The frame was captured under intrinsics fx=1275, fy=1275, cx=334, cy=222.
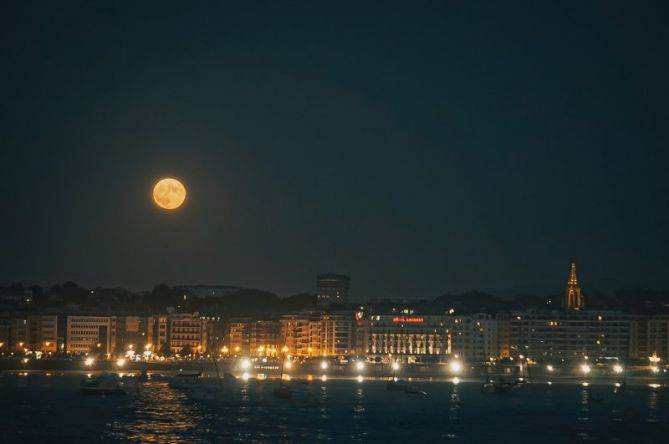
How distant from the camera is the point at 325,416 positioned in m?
72.2

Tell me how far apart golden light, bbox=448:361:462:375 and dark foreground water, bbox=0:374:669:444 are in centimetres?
4547

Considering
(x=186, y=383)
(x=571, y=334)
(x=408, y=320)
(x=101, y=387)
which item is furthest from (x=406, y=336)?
(x=101, y=387)

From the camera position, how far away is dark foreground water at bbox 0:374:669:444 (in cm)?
6216

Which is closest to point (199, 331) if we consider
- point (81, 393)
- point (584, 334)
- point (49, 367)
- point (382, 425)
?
point (49, 367)

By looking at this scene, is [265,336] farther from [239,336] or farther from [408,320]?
[408,320]

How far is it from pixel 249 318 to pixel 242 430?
408 feet

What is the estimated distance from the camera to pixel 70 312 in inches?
6752

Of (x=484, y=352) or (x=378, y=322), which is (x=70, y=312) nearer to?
(x=378, y=322)

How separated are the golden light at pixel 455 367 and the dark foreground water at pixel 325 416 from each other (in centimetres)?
4547

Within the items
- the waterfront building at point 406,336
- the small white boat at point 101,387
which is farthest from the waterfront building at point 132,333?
the small white boat at point 101,387

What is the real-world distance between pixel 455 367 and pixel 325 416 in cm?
8094

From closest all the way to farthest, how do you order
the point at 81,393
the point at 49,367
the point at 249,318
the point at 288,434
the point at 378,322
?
the point at 288,434 < the point at 81,393 < the point at 49,367 < the point at 378,322 < the point at 249,318

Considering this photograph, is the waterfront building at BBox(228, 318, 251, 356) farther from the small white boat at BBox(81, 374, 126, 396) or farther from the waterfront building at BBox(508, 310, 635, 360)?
the small white boat at BBox(81, 374, 126, 396)

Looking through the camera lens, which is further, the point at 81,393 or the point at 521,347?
the point at 521,347
